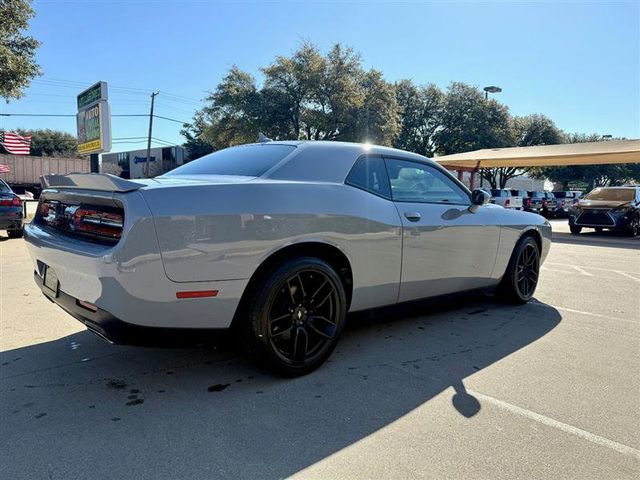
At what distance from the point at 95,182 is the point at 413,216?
2.27m

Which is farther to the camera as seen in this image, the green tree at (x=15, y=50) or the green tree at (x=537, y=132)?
the green tree at (x=537, y=132)

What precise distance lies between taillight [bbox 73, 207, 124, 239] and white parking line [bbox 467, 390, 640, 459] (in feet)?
7.69

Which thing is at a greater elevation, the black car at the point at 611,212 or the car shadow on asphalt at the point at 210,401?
the black car at the point at 611,212

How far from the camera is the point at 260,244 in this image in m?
2.80

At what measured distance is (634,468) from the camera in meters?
2.25

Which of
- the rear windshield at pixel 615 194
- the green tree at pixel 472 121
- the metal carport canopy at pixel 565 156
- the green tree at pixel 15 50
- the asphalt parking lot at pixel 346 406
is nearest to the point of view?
the asphalt parking lot at pixel 346 406

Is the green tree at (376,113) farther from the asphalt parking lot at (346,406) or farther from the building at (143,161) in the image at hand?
the building at (143,161)

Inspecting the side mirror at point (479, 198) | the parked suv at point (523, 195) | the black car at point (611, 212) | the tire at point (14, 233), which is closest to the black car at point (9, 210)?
the tire at point (14, 233)

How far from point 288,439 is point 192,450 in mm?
473

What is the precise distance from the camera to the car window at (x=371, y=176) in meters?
3.51

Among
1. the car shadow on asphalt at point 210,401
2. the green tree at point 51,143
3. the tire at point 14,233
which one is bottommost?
the tire at point 14,233

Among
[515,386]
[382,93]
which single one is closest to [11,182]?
[382,93]

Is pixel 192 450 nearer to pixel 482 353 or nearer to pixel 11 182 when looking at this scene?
pixel 482 353

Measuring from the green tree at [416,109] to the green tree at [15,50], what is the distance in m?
29.3
